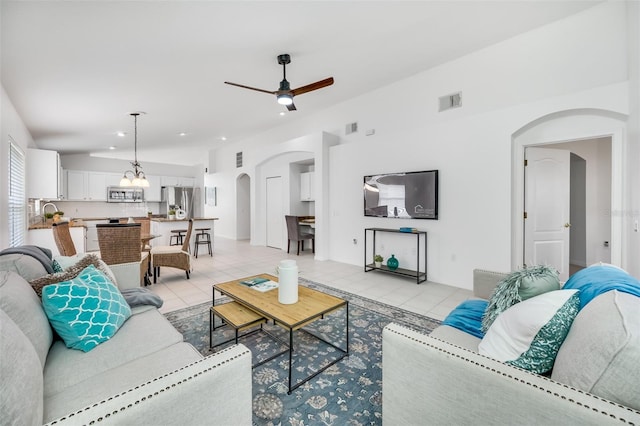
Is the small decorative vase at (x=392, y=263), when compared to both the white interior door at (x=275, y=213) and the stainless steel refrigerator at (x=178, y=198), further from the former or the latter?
the stainless steel refrigerator at (x=178, y=198)

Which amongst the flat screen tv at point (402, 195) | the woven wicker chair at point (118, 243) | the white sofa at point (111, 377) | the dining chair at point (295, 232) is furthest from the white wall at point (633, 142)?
the woven wicker chair at point (118, 243)

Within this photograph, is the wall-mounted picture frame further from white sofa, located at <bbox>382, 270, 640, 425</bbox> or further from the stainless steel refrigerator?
white sofa, located at <bbox>382, 270, 640, 425</bbox>

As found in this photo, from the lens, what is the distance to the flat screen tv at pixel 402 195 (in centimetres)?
430

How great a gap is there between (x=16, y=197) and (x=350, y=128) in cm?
567

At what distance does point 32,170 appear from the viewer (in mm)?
5234

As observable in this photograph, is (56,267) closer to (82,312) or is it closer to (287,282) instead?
(82,312)

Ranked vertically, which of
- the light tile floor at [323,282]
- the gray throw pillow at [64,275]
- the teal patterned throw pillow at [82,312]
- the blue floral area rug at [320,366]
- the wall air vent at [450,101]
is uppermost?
the wall air vent at [450,101]

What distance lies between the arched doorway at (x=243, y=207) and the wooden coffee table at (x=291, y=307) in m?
6.81

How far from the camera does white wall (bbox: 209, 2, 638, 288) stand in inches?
121

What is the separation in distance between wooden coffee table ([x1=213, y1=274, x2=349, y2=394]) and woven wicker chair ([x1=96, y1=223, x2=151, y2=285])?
1.61 meters

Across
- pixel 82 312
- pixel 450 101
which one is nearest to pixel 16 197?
pixel 82 312

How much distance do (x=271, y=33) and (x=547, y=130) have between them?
11.8ft

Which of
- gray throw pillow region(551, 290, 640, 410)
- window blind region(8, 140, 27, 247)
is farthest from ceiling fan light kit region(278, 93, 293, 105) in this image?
window blind region(8, 140, 27, 247)

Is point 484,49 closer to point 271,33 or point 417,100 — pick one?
point 417,100
